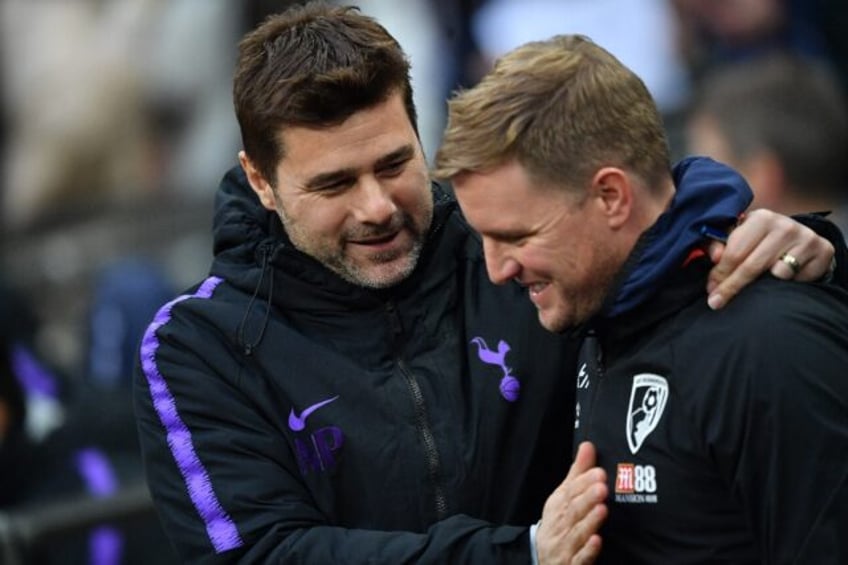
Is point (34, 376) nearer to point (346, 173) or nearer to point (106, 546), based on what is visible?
point (106, 546)

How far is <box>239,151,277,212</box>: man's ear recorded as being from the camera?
4.16 metres

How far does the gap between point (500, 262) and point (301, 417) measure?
64 centimetres

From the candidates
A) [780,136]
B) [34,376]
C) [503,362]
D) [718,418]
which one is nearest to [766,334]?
[718,418]

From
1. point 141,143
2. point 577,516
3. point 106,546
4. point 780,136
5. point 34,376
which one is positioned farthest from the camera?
point 141,143

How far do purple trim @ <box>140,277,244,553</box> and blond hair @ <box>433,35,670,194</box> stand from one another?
0.88 meters

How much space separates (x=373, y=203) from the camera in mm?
3951

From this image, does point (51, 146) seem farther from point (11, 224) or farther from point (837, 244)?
point (837, 244)

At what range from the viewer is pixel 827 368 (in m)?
3.16

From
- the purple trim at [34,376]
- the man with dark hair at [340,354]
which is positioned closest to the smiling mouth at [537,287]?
the man with dark hair at [340,354]

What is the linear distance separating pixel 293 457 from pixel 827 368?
1233mm

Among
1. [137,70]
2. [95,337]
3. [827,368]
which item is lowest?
[95,337]

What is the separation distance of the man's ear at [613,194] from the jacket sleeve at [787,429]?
1.06 ft

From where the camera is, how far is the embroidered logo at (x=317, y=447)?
3850 mm

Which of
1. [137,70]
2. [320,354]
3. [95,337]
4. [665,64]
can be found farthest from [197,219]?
[320,354]
